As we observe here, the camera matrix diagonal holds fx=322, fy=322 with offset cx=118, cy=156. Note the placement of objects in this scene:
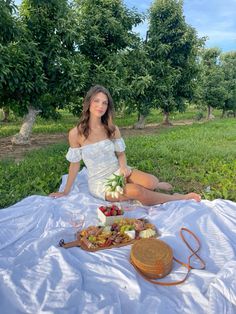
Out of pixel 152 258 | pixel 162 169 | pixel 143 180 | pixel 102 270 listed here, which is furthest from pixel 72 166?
pixel 162 169

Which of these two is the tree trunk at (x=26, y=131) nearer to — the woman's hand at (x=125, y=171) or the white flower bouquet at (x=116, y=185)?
the woman's hand at (x=125, y=171)

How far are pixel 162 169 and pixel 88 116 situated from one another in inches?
128

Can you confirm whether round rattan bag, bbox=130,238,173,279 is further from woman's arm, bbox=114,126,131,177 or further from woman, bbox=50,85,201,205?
woman's arm, bbox=114,126,131,177

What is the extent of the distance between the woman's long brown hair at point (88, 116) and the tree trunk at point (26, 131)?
22.2 ft

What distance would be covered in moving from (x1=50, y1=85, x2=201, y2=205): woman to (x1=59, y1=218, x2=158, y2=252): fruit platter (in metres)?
0.90

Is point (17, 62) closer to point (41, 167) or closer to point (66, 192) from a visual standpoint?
point (41, 167)

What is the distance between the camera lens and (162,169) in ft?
26.1

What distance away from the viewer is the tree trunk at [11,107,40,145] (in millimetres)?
11509

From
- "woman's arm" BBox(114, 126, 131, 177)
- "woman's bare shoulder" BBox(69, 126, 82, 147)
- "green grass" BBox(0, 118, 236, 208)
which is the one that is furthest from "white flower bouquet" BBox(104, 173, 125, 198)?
"green grass" BBox(0, 118, 236, 208)

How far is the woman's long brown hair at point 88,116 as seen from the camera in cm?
508

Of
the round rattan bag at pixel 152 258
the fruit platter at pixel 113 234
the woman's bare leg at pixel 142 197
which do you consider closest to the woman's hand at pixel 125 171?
the woman's bare leg at pixel 142 197

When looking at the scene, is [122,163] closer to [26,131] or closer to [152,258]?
[152,258]

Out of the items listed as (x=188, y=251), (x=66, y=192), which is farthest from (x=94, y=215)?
(x=188, y=251)

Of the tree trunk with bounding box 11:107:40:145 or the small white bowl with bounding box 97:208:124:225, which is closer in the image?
the small white bowl with bounding box 97:208:124:225
